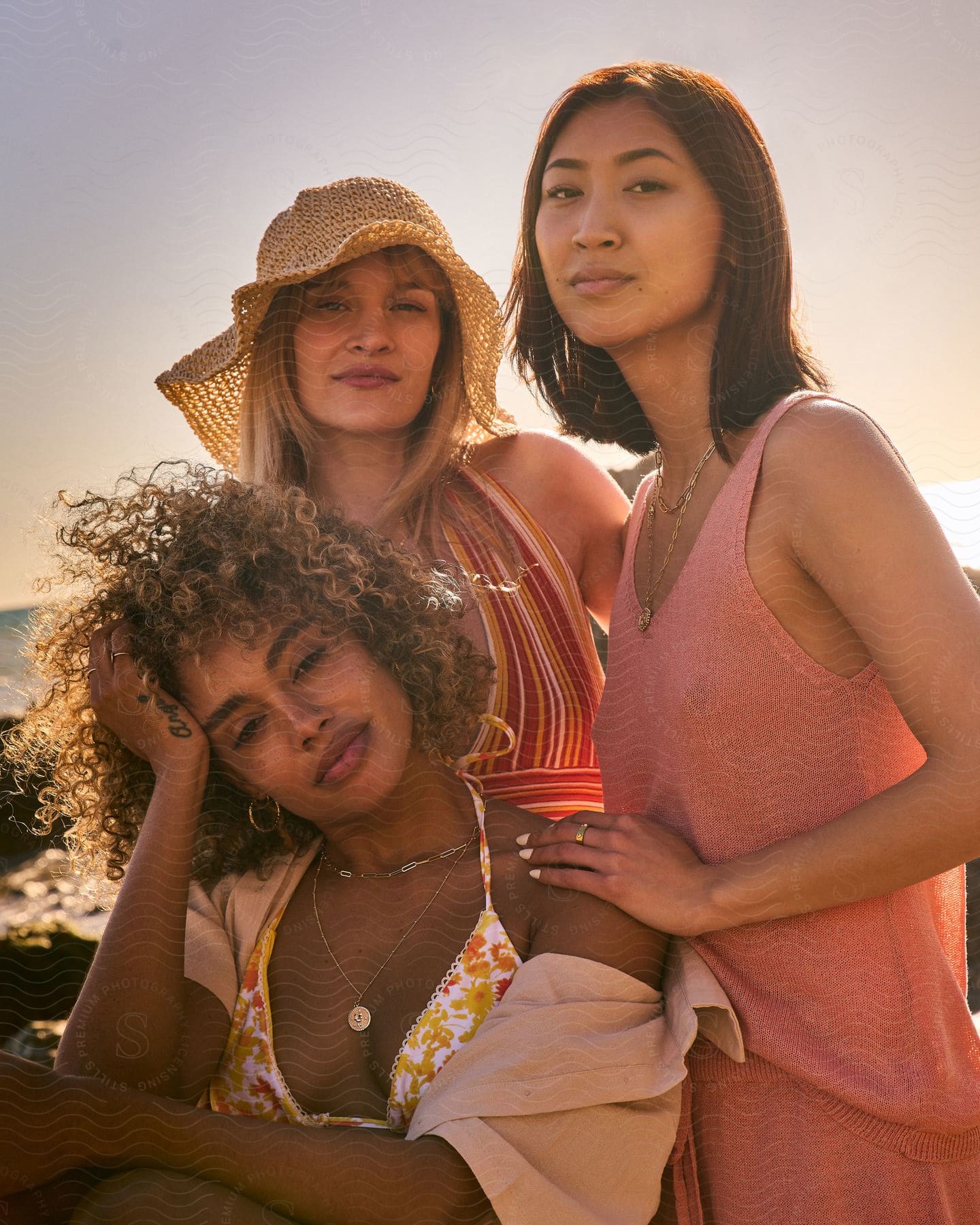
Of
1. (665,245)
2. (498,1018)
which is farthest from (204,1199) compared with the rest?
(665,245)

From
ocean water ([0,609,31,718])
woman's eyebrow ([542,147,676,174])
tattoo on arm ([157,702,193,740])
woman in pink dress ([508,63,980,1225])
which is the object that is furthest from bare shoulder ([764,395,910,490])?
ocean water ([0,609,31,718])

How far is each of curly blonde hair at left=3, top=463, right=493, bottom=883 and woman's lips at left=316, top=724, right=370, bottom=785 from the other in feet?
0.42

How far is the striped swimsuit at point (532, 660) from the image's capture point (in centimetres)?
167

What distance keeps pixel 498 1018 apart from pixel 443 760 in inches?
16.1

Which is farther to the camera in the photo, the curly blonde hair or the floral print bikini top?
the curly blonde hair

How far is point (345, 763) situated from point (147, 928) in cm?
30

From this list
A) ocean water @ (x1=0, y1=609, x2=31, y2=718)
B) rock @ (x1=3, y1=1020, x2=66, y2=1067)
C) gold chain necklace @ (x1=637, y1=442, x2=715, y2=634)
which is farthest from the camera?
rock @ (x1=3, y1=1020, x2=66, y2=1067)

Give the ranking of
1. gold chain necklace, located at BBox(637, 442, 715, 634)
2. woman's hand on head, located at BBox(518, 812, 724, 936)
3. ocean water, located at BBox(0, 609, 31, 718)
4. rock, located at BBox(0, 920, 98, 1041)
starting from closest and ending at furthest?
woman's hand on head, located at BBox(518, 812, 724, 936) < gold chain necklace, located at BBox(637, 442, 715, 634) < ocean water, located at BBox(0, 609, 31, 718) < rock, located at BBox(0, 920, 98, 1041)

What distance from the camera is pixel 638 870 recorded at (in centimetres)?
130

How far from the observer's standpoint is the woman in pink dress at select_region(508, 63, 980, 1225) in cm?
119

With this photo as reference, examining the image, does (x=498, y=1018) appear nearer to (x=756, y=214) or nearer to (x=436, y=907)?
(x=436, y=907)

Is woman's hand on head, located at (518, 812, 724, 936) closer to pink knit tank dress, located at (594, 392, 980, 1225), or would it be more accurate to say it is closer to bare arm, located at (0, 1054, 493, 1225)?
pink knit tank dress, located at (594, 392, 980, 1225)

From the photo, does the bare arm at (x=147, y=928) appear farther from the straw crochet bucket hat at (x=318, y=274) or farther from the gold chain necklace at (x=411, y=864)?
the straw crochet bucket hat at (x=318, y=274)

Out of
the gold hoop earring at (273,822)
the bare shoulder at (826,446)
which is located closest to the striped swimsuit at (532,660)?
the gold hoop earring at (273,822)
